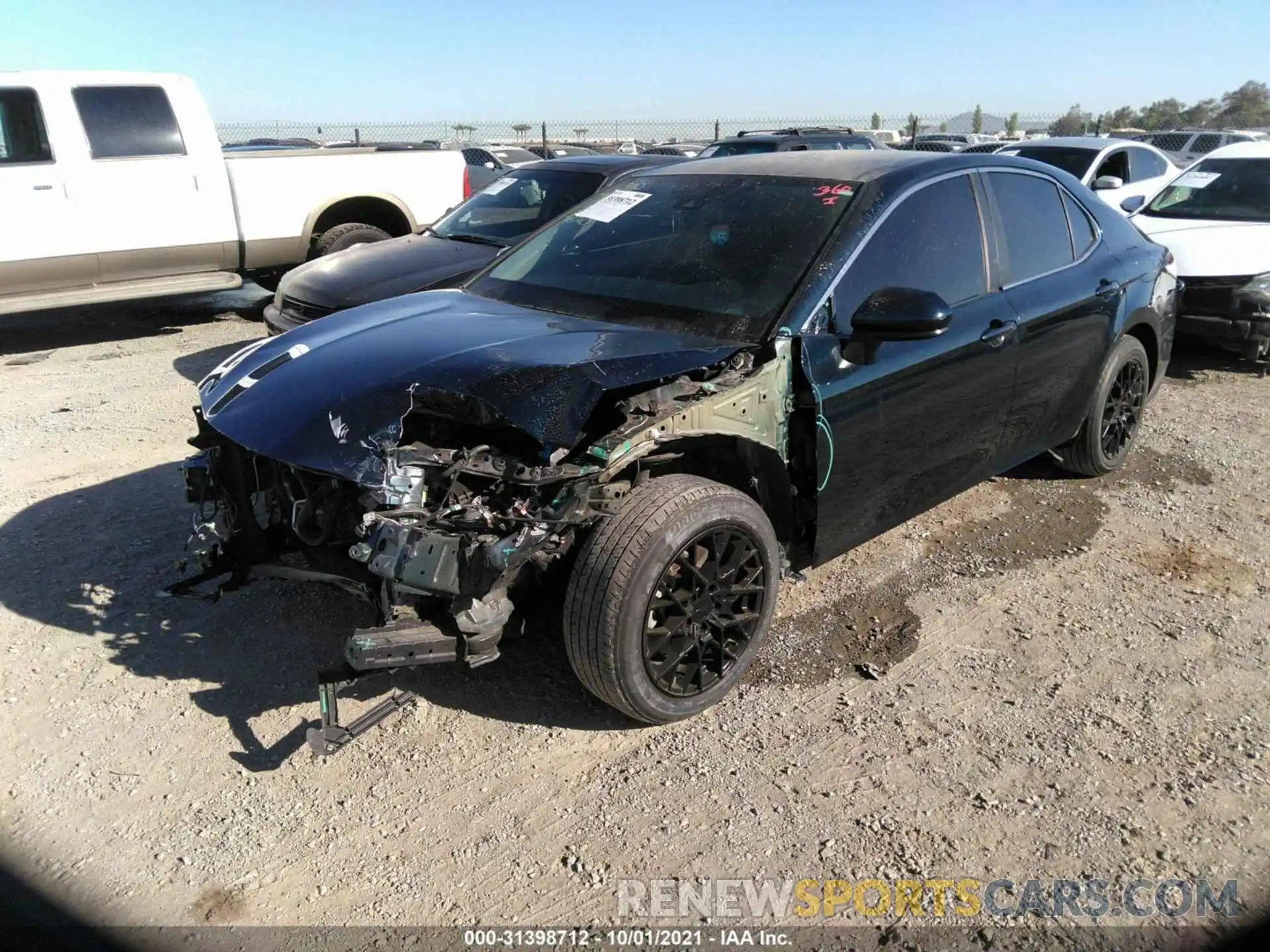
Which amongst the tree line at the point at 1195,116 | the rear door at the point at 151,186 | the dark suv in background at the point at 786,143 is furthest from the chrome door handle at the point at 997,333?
the tree line at the point at 1195,116

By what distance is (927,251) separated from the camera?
3.70 metres

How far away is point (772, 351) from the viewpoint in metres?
3.20

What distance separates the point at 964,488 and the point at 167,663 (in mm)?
3435

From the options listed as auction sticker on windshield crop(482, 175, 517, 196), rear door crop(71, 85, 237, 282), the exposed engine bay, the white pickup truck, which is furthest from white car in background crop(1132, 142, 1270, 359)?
rear door crop(71, 85, 237, 282)

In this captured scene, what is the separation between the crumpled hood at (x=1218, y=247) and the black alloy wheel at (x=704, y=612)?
17.9 feet

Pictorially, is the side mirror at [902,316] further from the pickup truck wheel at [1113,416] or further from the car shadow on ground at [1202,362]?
the car shadow on ground at [1202,362]

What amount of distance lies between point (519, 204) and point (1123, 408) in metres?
4.66

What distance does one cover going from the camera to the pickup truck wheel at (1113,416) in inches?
190

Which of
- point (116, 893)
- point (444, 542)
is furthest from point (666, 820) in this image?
point (116, 893)

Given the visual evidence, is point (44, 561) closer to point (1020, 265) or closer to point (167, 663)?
point (167, 663)

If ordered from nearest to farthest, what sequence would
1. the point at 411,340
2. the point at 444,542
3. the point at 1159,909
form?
the point at 1159,909
the point at 444,542
the point at 411,340

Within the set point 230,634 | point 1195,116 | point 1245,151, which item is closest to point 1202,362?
point 1245,151

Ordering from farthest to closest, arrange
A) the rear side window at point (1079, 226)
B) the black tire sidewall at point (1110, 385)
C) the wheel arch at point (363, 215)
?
the wheel arch at point (363, 215) < the black tire sidewall at point (1110, 385) < the rear side window at point (1079, 226)

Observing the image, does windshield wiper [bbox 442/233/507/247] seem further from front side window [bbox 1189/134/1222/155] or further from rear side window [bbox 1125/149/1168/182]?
front side window [bbox 1189/134/1222/155]
